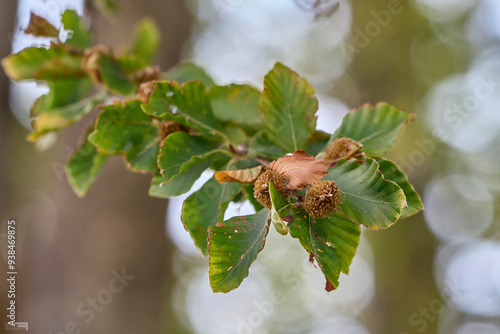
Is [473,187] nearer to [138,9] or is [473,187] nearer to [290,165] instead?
[138,9]

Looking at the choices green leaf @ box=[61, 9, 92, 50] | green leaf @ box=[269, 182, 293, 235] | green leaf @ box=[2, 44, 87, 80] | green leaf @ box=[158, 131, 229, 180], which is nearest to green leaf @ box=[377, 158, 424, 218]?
green leaf @ box=[269, 182, 293, 235]

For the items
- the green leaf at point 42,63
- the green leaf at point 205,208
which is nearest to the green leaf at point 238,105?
the green leaf at point 205,208

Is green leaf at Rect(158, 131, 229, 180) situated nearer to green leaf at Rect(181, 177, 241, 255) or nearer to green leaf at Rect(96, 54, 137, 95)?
green leaf at Rect(181, 177, 241, 255)

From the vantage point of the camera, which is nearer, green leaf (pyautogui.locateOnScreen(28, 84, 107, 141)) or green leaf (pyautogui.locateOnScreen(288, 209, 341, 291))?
green leaf (pyautogui.locateOnScreen(288, 209, 341, 291))

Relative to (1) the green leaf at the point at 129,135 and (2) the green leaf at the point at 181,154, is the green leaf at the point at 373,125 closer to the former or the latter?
(2) the green leaf at the point at 181,154

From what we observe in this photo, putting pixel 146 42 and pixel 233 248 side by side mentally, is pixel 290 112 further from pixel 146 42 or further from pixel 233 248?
pixel 146 42

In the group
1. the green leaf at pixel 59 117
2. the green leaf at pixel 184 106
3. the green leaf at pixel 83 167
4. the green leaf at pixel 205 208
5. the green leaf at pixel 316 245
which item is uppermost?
the green leaf at pixel 184 106
